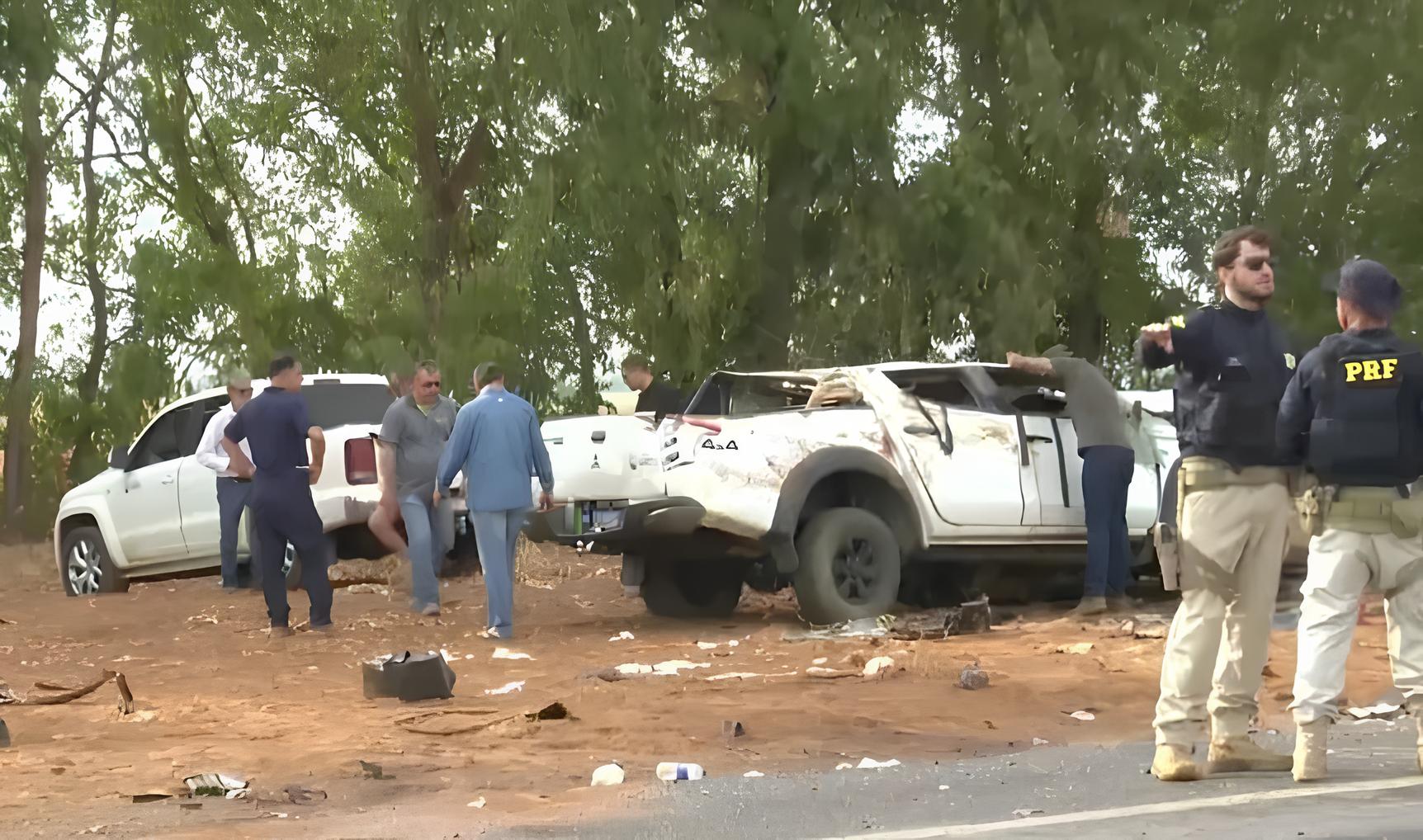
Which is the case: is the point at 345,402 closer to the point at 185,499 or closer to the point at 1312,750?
the point at 185,499

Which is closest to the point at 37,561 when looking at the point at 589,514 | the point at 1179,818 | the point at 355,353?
the point at 355,353

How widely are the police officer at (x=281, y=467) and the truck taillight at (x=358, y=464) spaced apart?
7.95 ft

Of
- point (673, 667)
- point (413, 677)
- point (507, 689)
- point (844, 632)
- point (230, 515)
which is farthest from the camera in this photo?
point (230, 515)

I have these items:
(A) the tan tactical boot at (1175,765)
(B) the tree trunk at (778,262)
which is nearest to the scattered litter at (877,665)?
(A) the tan tactical boot at (1175,765)

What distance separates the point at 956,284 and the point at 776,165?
6.64 feet

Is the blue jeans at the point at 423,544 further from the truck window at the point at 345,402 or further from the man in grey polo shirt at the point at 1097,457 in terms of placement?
the man in grey polo shirt at the point at 1097,457

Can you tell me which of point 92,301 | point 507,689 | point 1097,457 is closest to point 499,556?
point 507,689

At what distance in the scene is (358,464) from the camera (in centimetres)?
1641

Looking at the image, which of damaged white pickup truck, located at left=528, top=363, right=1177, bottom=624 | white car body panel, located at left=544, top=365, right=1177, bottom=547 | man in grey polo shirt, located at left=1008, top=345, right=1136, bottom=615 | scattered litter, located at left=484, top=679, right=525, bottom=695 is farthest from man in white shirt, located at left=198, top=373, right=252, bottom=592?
man in grey polo shirt, located at left=1008, top=345, right=1136, bottom=615

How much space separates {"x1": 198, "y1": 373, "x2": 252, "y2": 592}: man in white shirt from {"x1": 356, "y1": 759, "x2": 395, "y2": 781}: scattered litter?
8.01 meters

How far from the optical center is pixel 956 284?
63.8 ft

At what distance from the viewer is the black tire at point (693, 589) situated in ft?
48.3

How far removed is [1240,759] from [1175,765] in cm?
26

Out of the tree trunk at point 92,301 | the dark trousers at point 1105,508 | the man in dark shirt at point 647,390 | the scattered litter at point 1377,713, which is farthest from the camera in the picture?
the tree trunk at point 92,301
